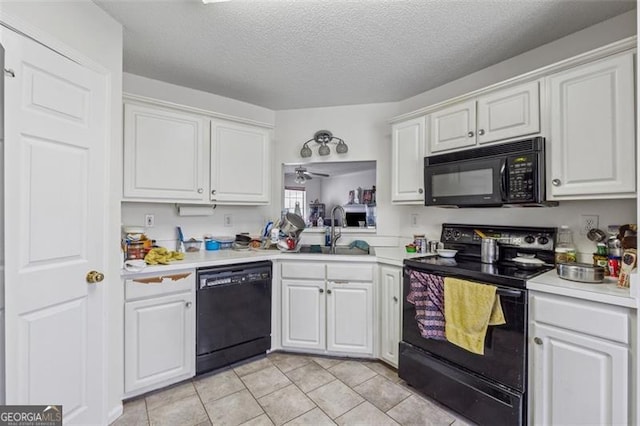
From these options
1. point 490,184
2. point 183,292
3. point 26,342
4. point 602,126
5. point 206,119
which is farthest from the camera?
point 206,119

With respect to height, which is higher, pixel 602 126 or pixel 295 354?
pixel 602 126

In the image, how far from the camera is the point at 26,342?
1.25 meters

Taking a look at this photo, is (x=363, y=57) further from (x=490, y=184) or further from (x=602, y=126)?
(x=602, y=126)

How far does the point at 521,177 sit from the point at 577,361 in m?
1.00

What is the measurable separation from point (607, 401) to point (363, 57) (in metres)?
2.34

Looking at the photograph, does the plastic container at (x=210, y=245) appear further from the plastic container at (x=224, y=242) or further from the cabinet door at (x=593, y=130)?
the cabinet door at (x=593, y=130)

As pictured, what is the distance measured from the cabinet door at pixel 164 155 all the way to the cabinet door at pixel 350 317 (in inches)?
54.8

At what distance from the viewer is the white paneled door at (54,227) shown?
1195mm

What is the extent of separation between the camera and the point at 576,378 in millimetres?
1323

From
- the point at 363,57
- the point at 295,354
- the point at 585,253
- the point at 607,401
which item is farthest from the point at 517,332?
the point at 363,57

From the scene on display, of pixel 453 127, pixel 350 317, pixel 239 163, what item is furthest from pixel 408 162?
pixel 239 163

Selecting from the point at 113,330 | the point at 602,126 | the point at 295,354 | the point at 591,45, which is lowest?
the point at 295,354

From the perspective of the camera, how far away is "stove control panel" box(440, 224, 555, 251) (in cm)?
189

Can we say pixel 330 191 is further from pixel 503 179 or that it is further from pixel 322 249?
pixel 503 179
